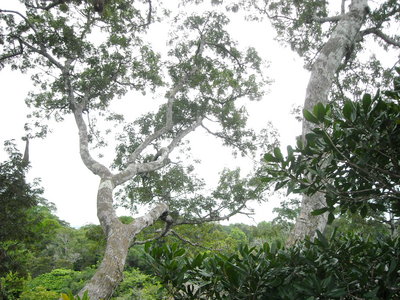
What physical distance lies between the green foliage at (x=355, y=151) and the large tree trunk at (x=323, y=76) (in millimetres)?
986

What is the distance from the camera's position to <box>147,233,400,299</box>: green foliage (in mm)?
1180

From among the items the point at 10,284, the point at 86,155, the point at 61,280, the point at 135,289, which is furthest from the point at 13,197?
the point at 61,280

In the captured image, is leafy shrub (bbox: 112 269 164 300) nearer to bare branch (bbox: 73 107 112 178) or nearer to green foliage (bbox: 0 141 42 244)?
green foliage (bbox: 0 141 42 244)

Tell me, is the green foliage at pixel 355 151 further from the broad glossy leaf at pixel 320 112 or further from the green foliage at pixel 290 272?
the green foliage at pixel 290 272

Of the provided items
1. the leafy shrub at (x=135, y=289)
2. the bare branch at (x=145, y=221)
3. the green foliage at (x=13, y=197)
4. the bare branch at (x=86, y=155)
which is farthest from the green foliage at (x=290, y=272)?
the green foliage at (x=13, y=197)

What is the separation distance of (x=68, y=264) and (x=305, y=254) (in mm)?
20528

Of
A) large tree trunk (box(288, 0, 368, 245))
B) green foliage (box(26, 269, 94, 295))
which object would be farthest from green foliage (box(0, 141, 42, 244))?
large tree trunk (box(288, 0, 368, 245))

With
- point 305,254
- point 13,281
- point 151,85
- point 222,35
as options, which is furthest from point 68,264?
point 305,254

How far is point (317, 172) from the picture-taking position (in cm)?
133

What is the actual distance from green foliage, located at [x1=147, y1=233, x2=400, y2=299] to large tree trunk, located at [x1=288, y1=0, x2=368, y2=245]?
112cm

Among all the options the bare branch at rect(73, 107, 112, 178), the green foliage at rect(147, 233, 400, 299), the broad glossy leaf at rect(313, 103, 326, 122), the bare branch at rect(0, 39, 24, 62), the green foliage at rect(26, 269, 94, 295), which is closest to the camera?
the green foliage at rect(147, 233, 400, 299)

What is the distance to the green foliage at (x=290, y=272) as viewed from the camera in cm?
118

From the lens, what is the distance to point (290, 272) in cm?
134

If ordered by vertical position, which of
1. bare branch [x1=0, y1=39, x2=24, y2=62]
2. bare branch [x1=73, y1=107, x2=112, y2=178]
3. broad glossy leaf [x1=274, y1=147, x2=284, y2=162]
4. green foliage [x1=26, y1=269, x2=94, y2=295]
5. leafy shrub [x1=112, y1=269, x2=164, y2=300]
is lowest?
green foliage [x1=26, y1=269, x2=94, y2=295]
